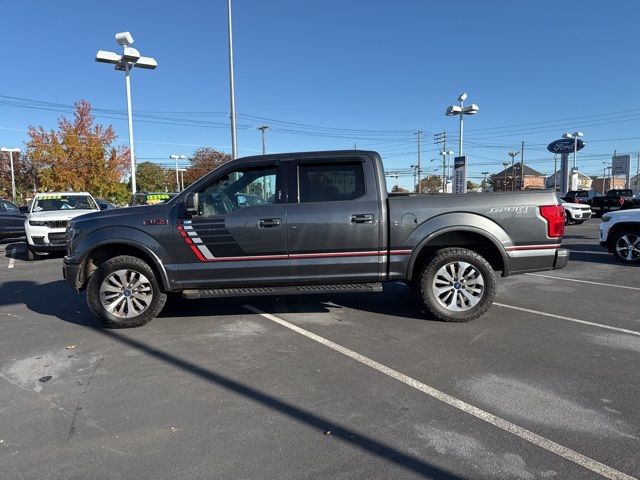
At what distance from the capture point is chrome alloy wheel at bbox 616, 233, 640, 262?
9883 mm

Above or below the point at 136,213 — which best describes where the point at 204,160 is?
above

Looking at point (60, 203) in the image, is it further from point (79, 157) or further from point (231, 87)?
point (79, 157)

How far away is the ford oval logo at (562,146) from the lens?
33.2 metres

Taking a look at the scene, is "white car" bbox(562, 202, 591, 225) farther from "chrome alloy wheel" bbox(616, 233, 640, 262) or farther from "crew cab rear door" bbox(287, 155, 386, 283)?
"crew cab rear door" bbox(287, 155, 386, 283)

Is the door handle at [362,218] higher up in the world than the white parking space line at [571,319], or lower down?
higher up

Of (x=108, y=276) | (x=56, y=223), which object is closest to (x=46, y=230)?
(x=56, y=223)

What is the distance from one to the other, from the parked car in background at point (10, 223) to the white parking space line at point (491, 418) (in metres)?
14.0

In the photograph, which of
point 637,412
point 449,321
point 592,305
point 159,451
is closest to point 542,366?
point 637,412

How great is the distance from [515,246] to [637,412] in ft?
8.17

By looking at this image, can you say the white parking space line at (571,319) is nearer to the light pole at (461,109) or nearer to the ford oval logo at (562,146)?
the light pole at (461,109)

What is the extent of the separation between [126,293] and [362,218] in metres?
3.02

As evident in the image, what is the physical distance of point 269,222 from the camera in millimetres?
5316

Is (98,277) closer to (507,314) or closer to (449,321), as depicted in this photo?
(449,321)

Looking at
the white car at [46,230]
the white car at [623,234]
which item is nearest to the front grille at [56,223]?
the white car at [46,230]
